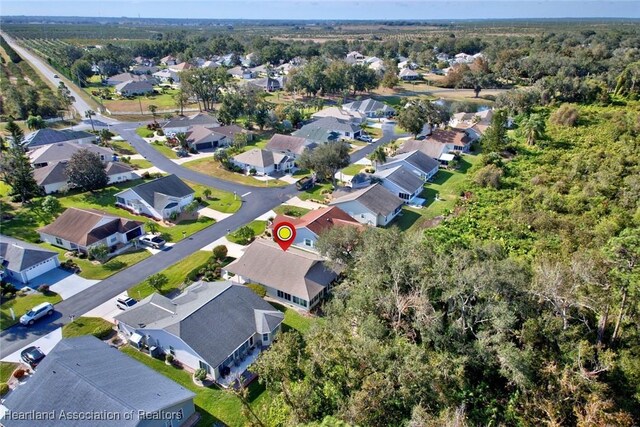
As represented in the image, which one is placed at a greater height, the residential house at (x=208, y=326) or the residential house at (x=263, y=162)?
the residential house at (x=208, y=326)

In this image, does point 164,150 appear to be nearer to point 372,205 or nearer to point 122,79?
point 372,205

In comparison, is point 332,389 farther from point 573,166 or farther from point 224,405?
point 573,166

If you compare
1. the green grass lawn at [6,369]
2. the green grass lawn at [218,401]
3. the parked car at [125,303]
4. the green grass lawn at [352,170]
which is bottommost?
the green grass lawn at [352,170]

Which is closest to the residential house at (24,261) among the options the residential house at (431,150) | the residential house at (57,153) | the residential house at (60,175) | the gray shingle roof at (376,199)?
the residential house at (60,175)

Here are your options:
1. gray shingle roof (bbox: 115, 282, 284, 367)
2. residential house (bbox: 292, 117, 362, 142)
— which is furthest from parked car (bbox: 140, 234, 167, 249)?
residential house (bbox: 292, 117, 362, 142)

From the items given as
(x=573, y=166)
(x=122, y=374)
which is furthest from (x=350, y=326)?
(x=573, y=166)

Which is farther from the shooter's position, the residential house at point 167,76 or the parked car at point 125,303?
the residential house at point 167,76

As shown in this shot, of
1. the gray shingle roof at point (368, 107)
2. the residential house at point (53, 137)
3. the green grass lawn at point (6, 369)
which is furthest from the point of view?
the gray shingle roof at point (368, 107)

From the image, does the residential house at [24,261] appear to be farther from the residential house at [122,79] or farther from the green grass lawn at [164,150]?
the residential house at [122,79]
